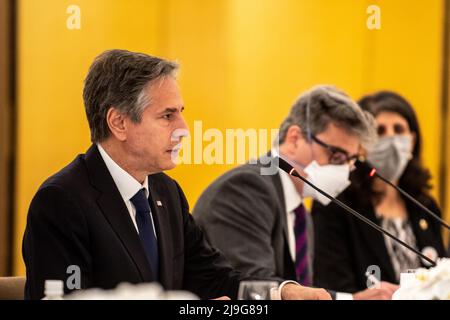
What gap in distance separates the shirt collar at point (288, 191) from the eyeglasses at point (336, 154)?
0.17m

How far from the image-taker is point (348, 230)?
152 inches

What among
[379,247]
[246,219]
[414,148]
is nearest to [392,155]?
[414,148]

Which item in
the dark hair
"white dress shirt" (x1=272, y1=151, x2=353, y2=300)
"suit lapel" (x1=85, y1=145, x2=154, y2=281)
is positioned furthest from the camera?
the dark hair

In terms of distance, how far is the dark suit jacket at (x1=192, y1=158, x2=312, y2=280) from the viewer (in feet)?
10.2

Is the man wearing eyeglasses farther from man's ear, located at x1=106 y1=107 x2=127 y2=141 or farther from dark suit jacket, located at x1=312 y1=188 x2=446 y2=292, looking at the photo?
man's ear, located at x1=106 y1=107 x2=127 y2=141

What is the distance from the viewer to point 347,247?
3863mm

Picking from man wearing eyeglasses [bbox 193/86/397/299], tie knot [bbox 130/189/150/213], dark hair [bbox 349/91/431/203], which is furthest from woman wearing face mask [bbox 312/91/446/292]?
tie knot [bbox 130/189/150/213]

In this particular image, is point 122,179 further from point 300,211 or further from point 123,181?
point 300,211

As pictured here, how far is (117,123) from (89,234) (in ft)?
Answer: 1.10

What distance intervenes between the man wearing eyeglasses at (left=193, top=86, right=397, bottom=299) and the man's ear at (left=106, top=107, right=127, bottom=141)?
2.45ft

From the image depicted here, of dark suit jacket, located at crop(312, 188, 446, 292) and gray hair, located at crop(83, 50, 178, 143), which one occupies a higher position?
gray hair, located at crop(83, 50, 178, 143)
